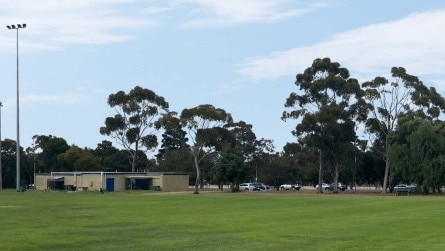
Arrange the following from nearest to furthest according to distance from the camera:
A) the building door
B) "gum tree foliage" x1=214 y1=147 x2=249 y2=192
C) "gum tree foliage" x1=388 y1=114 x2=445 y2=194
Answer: "gum tree foliage" x1=388 y1=114 x2=445 y2=194 < "gum tree foliage" x1=214 y1=147 x2=249 y2=192 < the building door

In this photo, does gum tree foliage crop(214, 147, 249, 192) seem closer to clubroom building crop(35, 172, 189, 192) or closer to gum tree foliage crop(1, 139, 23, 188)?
clubroom building crop(35, 172, 189, 192)

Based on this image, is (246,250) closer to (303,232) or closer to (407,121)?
(303,232)

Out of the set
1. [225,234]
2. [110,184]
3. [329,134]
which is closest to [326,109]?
[329,134]

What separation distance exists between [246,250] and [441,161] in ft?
244

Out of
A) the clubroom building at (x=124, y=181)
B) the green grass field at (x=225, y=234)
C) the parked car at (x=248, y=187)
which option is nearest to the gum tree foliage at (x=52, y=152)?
the clubroom building at (x=124, y=181)

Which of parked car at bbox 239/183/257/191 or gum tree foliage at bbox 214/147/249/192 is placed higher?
gum tree foliage at bbox 214/147/249/192

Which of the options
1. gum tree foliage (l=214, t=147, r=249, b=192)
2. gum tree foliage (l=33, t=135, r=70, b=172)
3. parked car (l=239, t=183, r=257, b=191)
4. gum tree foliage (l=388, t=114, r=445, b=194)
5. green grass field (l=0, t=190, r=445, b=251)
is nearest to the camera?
green grass field (l=0, t=190, r=445, b=251)

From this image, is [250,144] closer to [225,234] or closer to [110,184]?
[110,184]

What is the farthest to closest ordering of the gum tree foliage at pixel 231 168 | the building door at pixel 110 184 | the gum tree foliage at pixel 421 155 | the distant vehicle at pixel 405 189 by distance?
the building door at pixel 110 184 < the gum tree foliage at pixel 231 168 < the distant vehicle at pixel 405 189 < the gum tree foliage at pixel 421 155

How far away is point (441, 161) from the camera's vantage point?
88.8 meters

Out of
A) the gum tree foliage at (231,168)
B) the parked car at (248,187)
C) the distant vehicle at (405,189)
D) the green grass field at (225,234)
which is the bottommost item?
the parked car at (248,187)

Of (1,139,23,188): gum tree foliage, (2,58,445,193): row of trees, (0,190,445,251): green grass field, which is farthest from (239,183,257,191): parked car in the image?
(0,190,445,251): green grass field

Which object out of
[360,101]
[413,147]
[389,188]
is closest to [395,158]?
[413,147]

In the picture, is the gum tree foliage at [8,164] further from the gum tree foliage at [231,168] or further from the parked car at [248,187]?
the gum tree foliage at [231,168]
